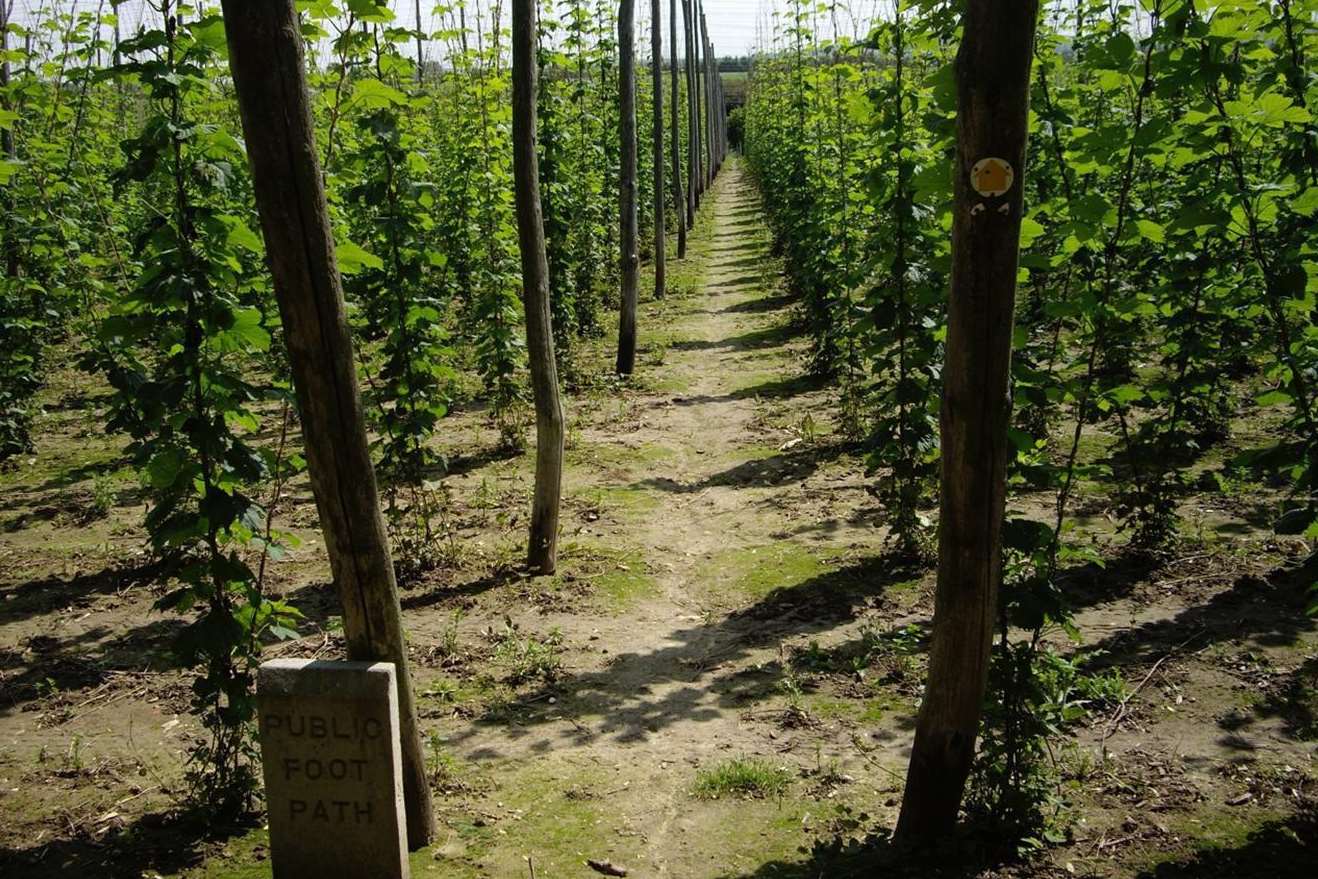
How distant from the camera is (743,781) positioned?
4.23 m

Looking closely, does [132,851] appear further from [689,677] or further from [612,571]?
[612,571]

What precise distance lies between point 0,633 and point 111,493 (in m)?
2.64

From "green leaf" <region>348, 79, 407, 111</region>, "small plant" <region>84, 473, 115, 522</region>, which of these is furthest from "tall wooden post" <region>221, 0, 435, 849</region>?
"small plant" <region>84, 473, 115, 522</region>

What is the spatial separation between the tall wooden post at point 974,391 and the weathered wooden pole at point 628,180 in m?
9.32

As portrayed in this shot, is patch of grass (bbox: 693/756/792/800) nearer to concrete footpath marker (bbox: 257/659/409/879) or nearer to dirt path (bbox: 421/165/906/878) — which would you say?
dirt path (bbox: 421/165/906/878)

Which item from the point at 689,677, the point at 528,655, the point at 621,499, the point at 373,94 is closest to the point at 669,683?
the point at 689,677

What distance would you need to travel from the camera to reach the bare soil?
12.4ft

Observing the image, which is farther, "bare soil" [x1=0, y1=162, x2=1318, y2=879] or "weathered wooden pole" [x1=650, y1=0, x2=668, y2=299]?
"weathered wooden pole" [x1=650, y1=0, x2=668, y2=299]

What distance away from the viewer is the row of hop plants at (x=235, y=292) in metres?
3.84

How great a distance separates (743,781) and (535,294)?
11.3 ft

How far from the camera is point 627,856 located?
3.79 meters

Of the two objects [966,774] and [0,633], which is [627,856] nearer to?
[966,774]

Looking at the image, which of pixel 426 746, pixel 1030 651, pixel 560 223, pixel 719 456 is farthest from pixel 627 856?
pixel 560 223

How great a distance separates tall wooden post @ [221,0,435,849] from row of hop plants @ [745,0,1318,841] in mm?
2195
